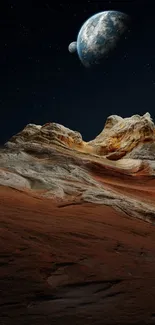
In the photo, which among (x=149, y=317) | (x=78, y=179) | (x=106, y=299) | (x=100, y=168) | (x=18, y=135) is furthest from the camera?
(x=18, y=135)

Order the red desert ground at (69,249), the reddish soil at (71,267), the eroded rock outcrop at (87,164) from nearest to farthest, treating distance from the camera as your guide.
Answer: the reddish soil at (71,267), the red desert ground at (69,249), the eroded rock outcrop at (87,164)

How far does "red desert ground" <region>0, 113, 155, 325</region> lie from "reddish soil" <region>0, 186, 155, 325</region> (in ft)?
0.04

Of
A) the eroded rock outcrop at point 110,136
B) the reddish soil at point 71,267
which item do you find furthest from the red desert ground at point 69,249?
the eroded rock outcrop at point 110,136

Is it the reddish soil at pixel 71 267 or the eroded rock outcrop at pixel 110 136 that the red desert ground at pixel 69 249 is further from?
the eroded rock outcrop at pixel 110 136

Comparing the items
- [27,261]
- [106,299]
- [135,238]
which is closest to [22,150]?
[135,238]

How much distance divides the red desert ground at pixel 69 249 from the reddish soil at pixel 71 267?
13 mm

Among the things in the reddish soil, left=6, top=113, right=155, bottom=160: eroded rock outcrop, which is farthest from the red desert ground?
left=6, top=113, right=155, bottom=160: eroded rock outcrop

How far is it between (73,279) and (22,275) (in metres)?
0.88

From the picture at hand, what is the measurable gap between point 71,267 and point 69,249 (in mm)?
1046

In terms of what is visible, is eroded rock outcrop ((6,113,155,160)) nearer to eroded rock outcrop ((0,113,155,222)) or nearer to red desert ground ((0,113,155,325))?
eroded rock outcrop ((0,113,155,222))

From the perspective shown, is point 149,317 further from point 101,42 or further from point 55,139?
point 101,42

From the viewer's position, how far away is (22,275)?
506 cm

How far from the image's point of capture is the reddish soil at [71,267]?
3926 mm

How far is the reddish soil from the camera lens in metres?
3.93
